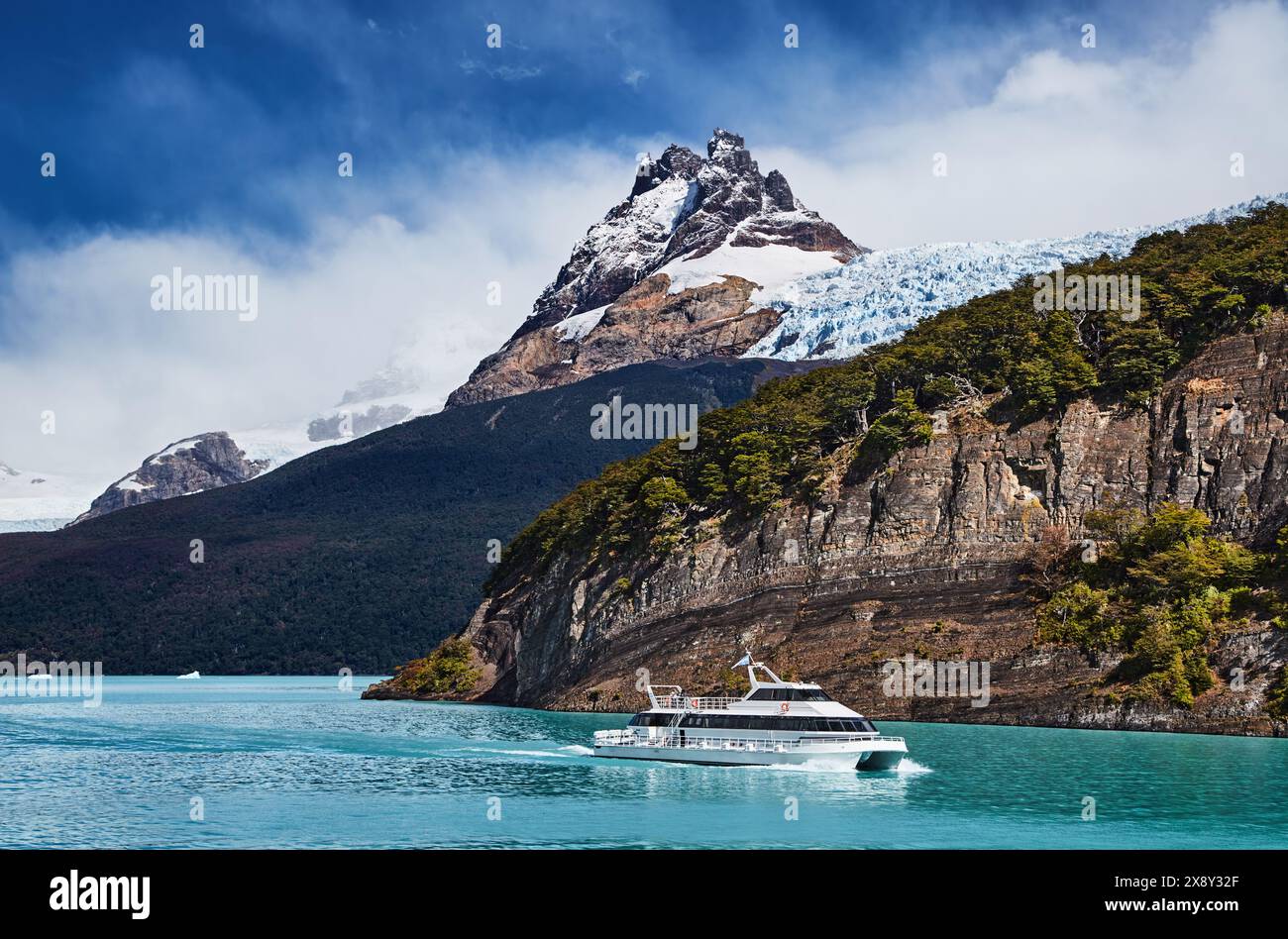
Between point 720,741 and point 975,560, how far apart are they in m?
33.0

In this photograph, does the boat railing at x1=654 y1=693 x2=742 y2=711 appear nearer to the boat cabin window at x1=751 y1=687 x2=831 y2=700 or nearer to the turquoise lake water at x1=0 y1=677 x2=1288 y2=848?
the boat cabin window at x1=751 y1=687 x2=831 y2=700

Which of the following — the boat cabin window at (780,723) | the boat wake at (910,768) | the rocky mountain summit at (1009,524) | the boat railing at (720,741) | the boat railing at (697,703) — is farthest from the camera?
the rocky mountain summit at (1009,524)

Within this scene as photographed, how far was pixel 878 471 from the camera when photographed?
110m

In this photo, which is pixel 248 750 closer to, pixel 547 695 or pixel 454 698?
pixel 547 695

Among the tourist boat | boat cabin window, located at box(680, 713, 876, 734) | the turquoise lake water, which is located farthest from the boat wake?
boat cabin window, located at box(680, 713, 876, 734)

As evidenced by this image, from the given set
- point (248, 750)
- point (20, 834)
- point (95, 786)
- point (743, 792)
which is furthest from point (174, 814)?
point (248, 750)

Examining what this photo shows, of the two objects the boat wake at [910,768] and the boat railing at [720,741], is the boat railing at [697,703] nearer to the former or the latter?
the boat railing at [720,741]

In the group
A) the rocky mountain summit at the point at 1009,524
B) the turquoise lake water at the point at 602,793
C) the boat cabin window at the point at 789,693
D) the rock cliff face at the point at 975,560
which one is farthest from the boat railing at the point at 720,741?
the rocky mountain summit at the point at 1009,524

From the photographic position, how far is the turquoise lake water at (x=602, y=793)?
47.9 meters

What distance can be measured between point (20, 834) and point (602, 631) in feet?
252

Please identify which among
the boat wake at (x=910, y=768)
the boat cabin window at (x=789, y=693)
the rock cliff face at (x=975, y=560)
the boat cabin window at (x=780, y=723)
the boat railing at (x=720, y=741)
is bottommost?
the boat wake at (x=910, y=768)

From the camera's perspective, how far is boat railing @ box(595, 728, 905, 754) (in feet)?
232

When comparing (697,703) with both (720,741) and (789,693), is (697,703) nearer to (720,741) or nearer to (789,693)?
(720,741)
